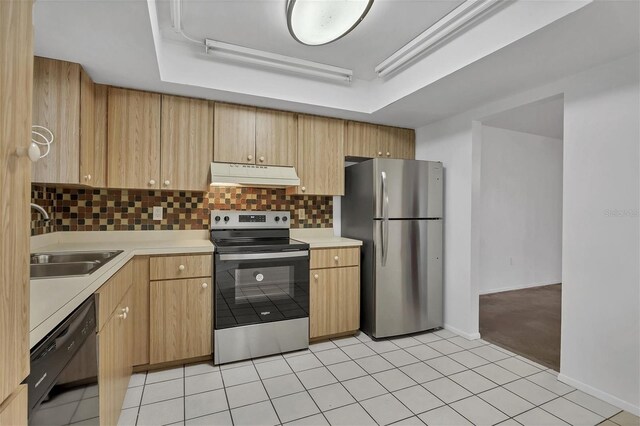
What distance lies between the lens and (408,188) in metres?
3.02

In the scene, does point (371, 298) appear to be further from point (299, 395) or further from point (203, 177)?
point (203, 177)

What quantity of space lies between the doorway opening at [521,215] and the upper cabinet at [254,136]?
270 centimetres

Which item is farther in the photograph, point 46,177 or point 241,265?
point 241,265

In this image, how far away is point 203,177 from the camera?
2.70 m

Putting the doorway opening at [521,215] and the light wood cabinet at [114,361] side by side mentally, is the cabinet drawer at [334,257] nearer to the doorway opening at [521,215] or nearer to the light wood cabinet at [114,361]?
the light wood cabinet at [114,361]

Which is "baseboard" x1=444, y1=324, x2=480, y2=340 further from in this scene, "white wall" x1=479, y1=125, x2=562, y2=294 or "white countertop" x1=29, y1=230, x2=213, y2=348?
"white countertop" x1=29, y1=230, x2=213, y2=348

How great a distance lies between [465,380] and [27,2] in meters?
2.78

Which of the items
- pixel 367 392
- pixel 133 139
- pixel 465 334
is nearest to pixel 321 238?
pixel 367 392

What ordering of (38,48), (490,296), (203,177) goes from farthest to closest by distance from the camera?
(490,296)
(203,177)
(38,48)

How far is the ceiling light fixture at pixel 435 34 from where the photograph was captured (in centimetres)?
187

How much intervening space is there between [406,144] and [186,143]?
90.3 inches

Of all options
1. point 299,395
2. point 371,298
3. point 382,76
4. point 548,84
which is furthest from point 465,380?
point 382,76

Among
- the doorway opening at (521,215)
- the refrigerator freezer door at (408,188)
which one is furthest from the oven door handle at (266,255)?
Answer: the doorway opening at (521,215)

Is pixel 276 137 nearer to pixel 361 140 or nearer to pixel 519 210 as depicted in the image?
pixel 361 140
